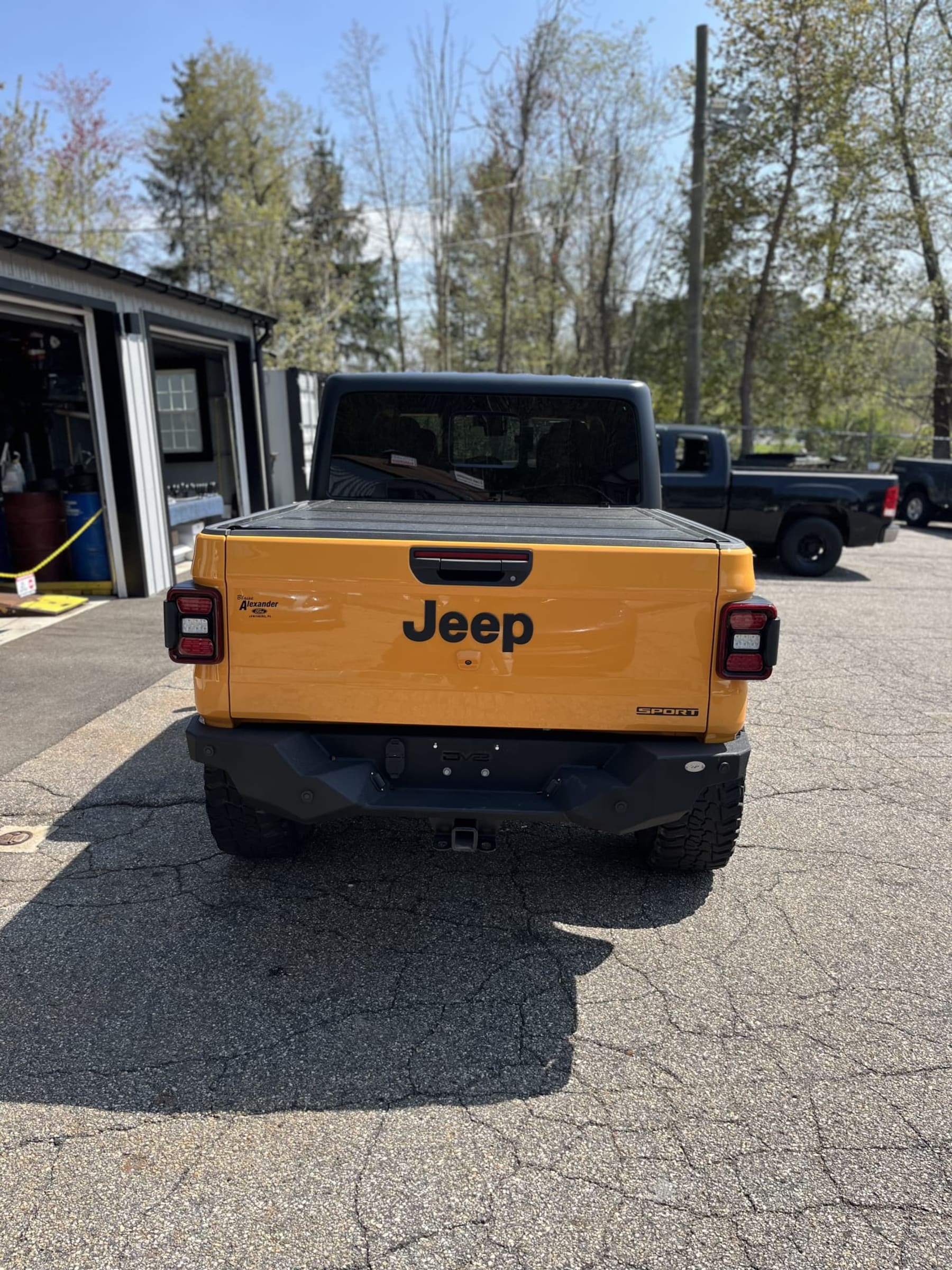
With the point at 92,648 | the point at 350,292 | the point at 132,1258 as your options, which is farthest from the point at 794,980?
the point at 350,292

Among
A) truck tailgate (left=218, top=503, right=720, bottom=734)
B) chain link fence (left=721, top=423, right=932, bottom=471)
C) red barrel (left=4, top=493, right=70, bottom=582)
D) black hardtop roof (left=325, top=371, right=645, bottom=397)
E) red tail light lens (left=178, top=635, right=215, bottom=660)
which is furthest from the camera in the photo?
chain link fence (left=721, top=423, right=932, bottom=471)

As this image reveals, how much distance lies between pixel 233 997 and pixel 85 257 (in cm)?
742

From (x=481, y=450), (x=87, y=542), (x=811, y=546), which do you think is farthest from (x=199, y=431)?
(x=481, y=450)

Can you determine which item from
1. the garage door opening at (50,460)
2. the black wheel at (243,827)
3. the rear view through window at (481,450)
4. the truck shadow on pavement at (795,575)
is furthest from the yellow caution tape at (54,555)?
the truck shadow on pavement at (795,575)

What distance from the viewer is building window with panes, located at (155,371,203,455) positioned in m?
12.5

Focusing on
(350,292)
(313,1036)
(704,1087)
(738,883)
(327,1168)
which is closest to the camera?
(327,1168)

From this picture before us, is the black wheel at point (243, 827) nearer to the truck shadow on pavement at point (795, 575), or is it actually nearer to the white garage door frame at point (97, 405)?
the white garage door frame at point (97, 405)

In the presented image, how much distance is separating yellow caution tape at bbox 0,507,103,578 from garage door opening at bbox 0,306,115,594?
0.14 ft

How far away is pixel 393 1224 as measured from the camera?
6.77 ft

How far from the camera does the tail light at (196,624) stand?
2.91 meters

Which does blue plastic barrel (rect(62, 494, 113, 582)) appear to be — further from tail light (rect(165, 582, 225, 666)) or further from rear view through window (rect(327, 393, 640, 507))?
tail light (rect(165, 582, 225, 666))

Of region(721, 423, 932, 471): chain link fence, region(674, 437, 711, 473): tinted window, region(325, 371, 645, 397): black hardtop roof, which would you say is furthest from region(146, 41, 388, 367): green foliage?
region(325, 371, 645, 397): black hardtop roof

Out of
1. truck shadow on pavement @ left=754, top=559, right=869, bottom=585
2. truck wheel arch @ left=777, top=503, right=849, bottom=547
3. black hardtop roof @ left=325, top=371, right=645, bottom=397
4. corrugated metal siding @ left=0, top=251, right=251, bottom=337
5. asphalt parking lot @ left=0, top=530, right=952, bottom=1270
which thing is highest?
corrugated metal siding @ left=0, top=251, right=251, bottom=337

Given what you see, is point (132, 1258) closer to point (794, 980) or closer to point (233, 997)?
point (233, 997)
